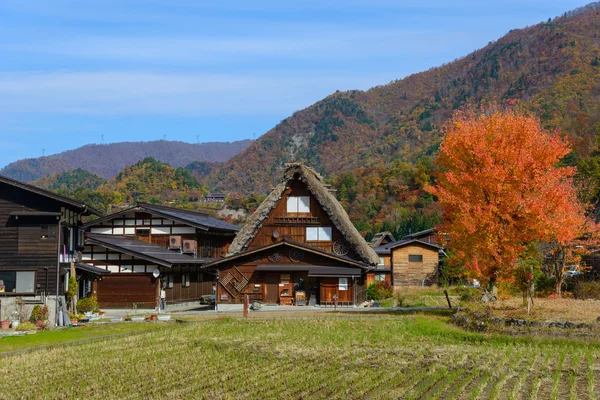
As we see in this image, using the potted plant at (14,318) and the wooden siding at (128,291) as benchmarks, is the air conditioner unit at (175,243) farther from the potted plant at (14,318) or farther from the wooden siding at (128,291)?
the potted plant at (14,318)

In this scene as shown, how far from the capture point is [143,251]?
40062 mm

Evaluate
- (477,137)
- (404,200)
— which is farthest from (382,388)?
(404,200)

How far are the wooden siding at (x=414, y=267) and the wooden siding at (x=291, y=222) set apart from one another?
1728cm

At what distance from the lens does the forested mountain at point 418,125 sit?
93.1 m

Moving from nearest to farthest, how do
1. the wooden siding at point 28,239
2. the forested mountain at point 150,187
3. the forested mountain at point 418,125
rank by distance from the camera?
the wooden siding at point 28,239
the forested mountain at point 418,125
the forested mountain at point 150,187

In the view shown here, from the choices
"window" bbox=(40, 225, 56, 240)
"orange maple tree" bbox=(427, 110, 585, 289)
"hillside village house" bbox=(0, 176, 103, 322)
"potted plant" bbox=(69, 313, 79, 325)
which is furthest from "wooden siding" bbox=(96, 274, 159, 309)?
"orange maple tree" bbox=(427, 110, 585, 289)

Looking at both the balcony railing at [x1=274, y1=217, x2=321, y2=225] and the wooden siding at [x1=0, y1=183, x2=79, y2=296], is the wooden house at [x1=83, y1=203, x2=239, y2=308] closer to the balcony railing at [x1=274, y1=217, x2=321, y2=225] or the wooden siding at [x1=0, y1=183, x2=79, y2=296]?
the balcony railing at [x1=274, y1=217, x2=321, y2=225]

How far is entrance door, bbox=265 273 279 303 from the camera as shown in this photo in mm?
38500

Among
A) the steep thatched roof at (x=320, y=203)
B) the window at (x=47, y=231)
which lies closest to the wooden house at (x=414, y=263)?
the steep thatched roof at (x=320, y=203)

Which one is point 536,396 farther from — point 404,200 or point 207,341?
point 404,200

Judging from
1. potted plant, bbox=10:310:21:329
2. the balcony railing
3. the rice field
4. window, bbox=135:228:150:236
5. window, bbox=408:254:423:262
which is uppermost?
the balcony railing

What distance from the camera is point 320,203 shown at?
40.6 m

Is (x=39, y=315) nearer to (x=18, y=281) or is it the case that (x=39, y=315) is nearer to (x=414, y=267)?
(x=18, y=281)

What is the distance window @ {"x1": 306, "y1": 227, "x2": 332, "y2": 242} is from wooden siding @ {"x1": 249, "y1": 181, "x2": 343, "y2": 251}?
19 centimetres
